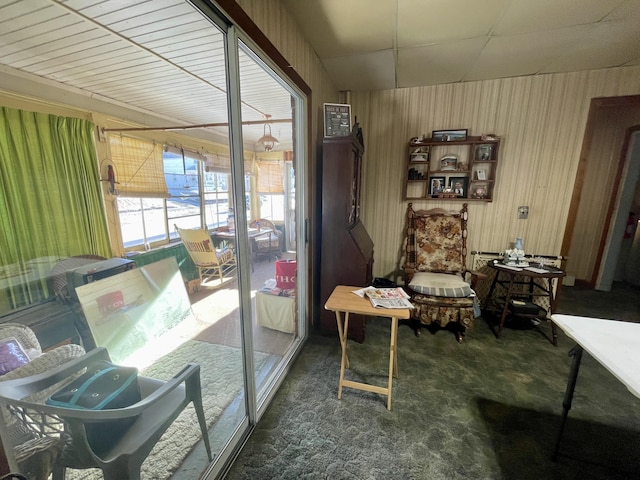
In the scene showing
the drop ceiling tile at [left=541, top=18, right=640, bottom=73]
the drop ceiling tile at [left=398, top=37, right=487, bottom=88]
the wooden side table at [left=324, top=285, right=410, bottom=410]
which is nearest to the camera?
the wooden side table at [left=324, top=285, right=410, bottom=410]

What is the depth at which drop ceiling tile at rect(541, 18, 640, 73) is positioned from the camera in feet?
6.39

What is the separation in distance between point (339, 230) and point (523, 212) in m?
2.28

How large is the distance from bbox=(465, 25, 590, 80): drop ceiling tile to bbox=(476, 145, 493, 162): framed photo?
72cm

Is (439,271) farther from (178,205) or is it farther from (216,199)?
(178,205)

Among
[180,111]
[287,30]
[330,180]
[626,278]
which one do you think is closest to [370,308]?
[330,180]

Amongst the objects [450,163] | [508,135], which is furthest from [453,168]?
[508,135]

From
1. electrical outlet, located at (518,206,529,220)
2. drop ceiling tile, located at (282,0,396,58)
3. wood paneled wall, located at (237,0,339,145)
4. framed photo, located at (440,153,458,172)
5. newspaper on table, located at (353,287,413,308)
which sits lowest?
newspaper on table, located at (353,287,413,308)

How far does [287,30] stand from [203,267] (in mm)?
1791

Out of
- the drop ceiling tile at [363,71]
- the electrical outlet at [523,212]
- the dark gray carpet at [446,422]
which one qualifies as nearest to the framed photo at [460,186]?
the electrical outlet at [523,212]

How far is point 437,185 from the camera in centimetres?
313

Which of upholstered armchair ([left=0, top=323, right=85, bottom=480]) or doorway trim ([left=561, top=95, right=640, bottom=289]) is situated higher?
doorway trim ([left=561, top=95, right=640, bottom=289])

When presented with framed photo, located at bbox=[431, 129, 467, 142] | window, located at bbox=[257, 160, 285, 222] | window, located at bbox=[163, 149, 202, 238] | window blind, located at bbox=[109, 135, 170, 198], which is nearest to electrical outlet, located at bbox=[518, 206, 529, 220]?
framed photo, located at bbox=[431, 129, 467, 142]

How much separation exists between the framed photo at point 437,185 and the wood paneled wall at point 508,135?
0.16 m

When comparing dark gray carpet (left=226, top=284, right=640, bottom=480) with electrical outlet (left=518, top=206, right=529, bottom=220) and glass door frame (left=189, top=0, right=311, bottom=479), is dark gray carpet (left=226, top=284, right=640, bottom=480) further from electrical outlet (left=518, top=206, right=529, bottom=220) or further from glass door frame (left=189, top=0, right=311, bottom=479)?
electrical outlet (left=518, top=206, right=529, bottom=220)
